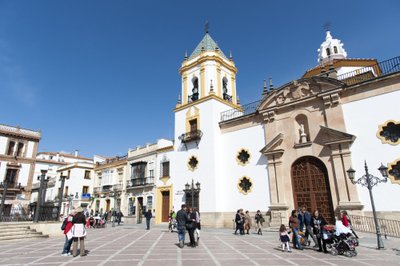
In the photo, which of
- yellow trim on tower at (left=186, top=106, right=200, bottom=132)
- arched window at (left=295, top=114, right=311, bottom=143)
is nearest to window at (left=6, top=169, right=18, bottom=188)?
yellow trim on tower at (left=186, top=106, right=200, bottom=132)

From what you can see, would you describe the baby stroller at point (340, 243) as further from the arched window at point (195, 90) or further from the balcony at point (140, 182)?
the balcony at point (140, 182)

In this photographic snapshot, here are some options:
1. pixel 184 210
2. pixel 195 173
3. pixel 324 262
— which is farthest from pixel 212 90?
pixel 324 262

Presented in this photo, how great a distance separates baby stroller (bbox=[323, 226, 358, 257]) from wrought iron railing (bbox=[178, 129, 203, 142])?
557 inches

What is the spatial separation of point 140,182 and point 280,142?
16.3 metres

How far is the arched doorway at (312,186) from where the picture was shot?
15.4m

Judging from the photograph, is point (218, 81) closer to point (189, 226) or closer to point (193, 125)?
point (193, 125)

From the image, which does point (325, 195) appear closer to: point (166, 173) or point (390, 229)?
point (390, 229)

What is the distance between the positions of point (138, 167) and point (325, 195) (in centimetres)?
1975

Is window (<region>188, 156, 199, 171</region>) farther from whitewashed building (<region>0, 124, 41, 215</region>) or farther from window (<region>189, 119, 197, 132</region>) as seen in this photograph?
whitewashed building (<region>0, 124, 41, 215</region>)

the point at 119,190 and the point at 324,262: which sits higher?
the point at 119,190

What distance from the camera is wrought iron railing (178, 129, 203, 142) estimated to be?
2217 centimetres

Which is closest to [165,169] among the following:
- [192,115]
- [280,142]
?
[192,115]

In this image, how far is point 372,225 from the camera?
1338 cm

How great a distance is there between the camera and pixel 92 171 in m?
36.8
